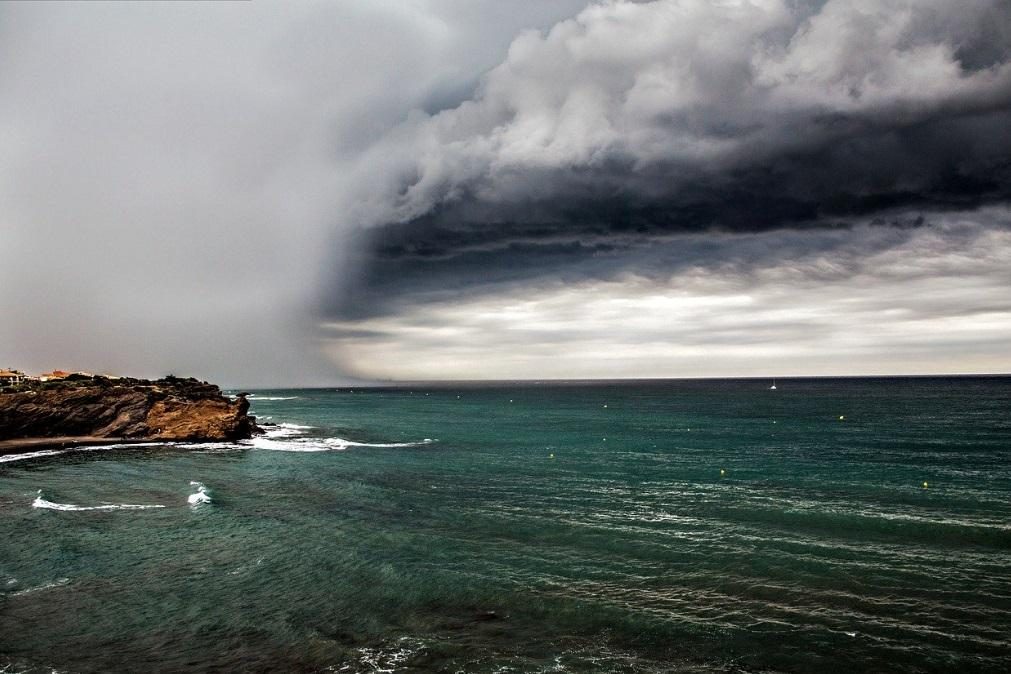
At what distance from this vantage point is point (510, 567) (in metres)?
29.8

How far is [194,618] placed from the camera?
24.3m

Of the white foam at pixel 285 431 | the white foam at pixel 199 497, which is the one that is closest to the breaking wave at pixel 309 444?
the white foam at pixel 285 431

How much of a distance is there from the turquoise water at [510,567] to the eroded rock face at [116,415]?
21.8 metres

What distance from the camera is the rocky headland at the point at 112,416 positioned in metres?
81.1

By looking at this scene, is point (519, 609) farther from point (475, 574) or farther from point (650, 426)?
point (650, 426)

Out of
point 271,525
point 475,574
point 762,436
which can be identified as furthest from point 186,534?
point 762,436

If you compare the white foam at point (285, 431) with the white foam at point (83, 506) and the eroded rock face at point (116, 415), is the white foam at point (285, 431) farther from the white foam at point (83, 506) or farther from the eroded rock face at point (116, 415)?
the white foam at point (83, 506)

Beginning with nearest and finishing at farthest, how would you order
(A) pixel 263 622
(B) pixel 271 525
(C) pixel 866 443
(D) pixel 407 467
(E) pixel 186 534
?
(A) pixel 263 622
(E) pixel 186 534
(B) pixel 271 525
(D) pixel 407 467
(C) pixel 866 443

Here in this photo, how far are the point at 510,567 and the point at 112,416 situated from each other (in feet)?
266

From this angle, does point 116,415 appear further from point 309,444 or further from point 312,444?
point 312,444

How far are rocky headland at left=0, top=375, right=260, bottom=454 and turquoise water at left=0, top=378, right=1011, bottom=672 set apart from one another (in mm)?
21463

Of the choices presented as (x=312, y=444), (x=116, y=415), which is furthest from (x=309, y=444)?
(x=116, y=415)

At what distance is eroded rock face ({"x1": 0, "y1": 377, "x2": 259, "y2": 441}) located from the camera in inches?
3209

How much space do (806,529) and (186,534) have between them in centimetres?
3915
